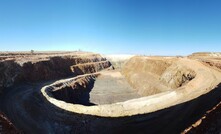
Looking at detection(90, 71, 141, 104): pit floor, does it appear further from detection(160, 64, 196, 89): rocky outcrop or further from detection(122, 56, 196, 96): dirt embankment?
detection(160, 64, 196, 89): rocky outcrop

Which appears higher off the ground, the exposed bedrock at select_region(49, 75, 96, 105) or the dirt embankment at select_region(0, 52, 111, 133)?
the dirt embankment at select_region(0, 52, 111, 133)

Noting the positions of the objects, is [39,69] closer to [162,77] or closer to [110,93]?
[110,93]

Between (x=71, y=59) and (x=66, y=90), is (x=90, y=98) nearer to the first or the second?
(x=66, y=90)

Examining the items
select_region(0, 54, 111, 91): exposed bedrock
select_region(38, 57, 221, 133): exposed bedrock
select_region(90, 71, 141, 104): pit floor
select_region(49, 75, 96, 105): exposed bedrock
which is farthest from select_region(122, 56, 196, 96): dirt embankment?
select_region(0, 54, 111, 91): exposed bedrock

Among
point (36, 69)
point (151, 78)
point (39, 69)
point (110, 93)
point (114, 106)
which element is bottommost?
point (110, 93)

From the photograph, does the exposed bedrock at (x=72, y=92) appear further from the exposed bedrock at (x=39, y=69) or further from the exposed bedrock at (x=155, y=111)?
the exposed bedrock at (x=39, y=69)

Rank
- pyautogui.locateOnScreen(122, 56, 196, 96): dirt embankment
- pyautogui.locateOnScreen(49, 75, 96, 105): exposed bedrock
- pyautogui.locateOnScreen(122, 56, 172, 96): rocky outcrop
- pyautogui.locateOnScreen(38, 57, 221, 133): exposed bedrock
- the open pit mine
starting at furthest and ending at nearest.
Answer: pyautogui.locateOnScreen(122, 56, 172, 96): rocky outcrop, pyautogui.locateOnScreen(49, 75, 96, 105): exposed bedrock, pyautogui.locateOnScreen(122, 56, 196, 96): dirt embankment, the open pit mine, pyautogui.locateOnScreen(38, 57, 221, 133): exposed bedrock

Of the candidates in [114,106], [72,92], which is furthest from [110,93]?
[114,106]

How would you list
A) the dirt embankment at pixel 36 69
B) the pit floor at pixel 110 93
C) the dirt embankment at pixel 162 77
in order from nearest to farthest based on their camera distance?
the dirt embankment at pixel 162 77 < the dirt embankment at pixel 36 69 < the pit floor at pixel 110 93

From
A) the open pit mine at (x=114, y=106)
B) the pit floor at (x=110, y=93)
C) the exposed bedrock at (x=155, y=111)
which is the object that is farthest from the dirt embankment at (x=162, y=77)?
the exposed bedrock at (x=155, y=111)

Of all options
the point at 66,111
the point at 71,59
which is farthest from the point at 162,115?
the point at 71,59

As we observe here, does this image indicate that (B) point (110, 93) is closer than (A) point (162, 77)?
No
